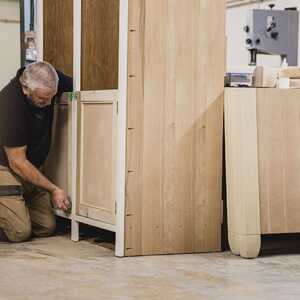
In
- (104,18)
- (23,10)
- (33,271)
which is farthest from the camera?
(23,10)

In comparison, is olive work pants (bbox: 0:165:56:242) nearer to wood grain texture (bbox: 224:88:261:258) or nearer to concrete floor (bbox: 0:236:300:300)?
concrete floor (bbox: 0:236:300:300)

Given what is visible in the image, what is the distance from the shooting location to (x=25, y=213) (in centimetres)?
384

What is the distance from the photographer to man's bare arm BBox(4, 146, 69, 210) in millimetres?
3740

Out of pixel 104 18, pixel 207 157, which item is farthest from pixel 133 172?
pixel 104 18

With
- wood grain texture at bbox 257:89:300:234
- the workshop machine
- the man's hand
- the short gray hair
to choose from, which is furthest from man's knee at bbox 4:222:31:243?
the workshop machine

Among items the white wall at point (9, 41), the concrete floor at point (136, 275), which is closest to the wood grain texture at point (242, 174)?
the concrete floor at point (136, 275)

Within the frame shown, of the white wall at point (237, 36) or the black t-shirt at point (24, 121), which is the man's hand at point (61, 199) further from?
the white wall at point (237, 36)

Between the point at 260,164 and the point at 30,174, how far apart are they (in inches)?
50.4

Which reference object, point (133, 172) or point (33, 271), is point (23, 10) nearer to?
point (133, 172)

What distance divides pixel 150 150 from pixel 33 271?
2.69ft

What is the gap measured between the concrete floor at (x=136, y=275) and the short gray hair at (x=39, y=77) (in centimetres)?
87

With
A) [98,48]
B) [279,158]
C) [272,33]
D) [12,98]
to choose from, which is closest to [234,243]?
[279,158]

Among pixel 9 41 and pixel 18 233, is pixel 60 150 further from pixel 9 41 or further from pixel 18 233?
pixel 9 41

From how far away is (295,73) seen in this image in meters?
4.30
